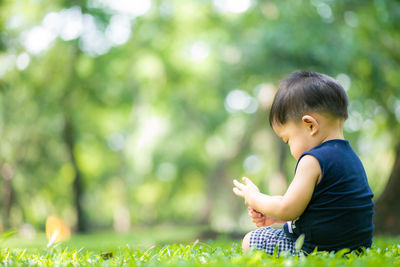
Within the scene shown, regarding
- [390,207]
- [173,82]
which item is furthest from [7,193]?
[390,207]

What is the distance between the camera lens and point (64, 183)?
69.4ft

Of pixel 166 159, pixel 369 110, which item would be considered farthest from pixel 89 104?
pixel 369 110

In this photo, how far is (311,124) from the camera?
219 cm

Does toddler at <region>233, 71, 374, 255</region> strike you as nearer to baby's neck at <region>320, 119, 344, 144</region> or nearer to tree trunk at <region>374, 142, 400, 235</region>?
baby's neck at <region>320, 119, 344, 144</region>

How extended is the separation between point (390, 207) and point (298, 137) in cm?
333

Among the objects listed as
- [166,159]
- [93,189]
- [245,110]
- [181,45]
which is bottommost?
[93,189]

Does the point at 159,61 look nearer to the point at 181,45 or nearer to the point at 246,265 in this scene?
the point at 181,45

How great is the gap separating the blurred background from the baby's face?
6.27 meters

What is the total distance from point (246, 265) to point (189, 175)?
1031 inches

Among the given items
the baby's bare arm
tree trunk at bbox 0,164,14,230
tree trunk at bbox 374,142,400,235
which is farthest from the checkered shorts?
tree trunk at bbox 0,164,14,230

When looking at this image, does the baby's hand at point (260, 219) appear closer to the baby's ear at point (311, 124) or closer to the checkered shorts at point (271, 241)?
the checkered shorts at point (271, 241)

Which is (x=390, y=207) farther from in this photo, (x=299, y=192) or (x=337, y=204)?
(x=299, y=192)

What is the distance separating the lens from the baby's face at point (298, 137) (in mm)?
2232

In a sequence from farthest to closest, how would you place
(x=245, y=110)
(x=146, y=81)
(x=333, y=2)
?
(x=245, y=110), (x=146, y=81), (x=333, y=2)
